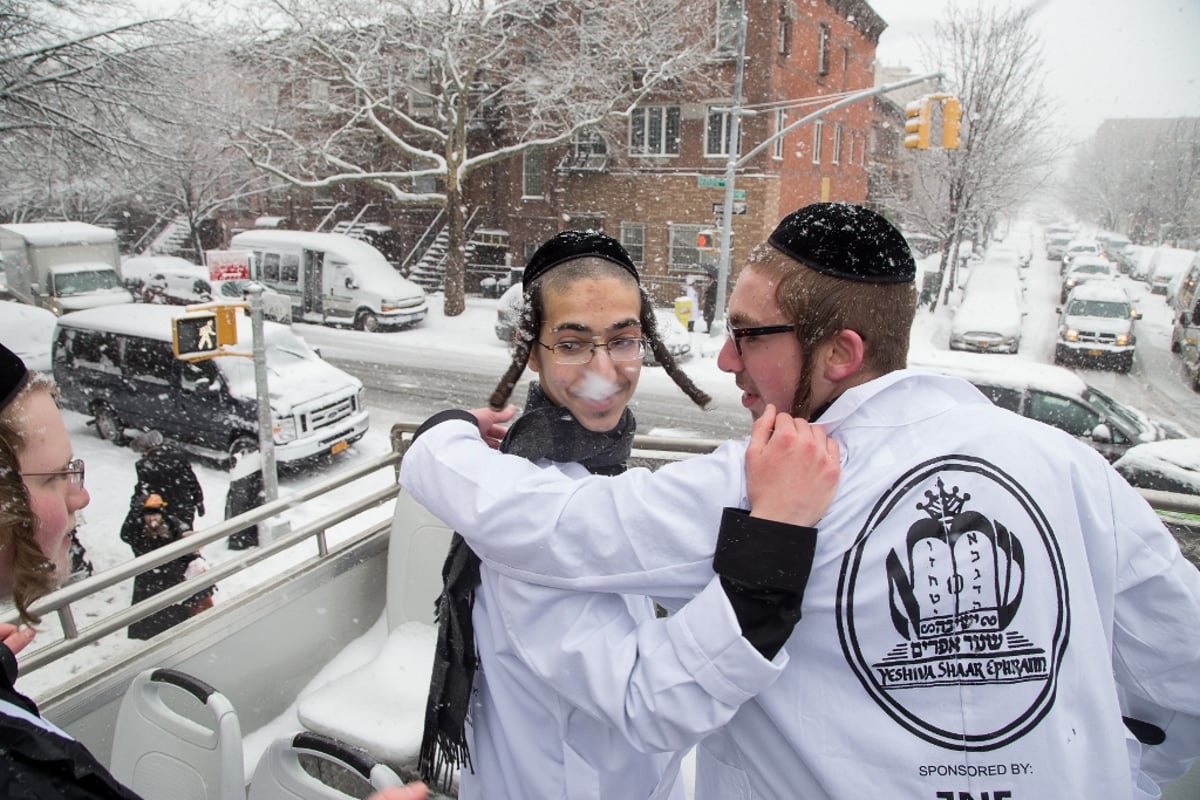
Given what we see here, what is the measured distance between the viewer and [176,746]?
81.1 inches

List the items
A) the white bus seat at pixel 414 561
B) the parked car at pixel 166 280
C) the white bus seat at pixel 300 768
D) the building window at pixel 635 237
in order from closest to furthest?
the white bus seat at pixel 300 768
the white bus seat at pixel 414 561
the parked car at pixel 166 280
the building window at pixel 635 237

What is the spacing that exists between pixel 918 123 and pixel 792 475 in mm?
9929

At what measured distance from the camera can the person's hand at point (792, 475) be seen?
0.93 m

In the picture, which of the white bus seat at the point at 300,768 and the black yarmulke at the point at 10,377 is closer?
the black yarmulke at the point at 10,377

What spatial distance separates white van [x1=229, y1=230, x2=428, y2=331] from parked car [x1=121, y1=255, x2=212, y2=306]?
5.42m

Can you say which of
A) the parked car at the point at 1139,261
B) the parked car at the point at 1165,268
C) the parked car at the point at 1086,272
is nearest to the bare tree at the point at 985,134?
the parked car at the point at 1086,272

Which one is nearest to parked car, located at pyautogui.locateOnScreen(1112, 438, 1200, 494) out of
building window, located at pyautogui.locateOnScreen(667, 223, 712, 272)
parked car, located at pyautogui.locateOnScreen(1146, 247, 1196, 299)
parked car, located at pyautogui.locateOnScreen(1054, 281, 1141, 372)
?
parked car, located at pyautogui.locateOnScreen(1054, 281, 1141, 372)

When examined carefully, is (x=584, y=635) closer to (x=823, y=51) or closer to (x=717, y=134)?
(x=823, y=51)

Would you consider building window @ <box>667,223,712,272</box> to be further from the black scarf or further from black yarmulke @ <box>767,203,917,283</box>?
black yarmulke @ <box>767,203,917,283</box>

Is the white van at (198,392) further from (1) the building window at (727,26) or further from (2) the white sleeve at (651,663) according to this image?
(1) the building window at (727,26)

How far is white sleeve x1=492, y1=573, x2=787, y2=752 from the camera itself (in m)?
0.90

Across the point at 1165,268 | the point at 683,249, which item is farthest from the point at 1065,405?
the point at 1165,268

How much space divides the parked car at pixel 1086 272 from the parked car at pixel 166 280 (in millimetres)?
20225

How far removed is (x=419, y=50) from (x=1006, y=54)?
11.3 metres
